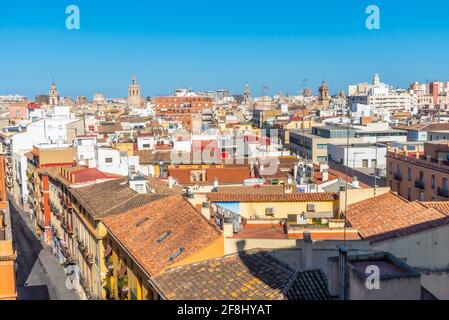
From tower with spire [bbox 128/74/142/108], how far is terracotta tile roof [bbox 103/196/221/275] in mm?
151893

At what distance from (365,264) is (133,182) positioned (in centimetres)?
1908

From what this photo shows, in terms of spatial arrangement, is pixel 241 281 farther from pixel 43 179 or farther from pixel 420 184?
pixel 43 179

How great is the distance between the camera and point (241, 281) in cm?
1570

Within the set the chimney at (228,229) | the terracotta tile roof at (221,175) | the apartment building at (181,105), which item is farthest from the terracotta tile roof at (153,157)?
the apartment building at (181,105)

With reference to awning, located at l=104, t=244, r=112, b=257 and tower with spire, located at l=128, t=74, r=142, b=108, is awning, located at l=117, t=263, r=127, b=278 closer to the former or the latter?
awning, located at l=104, t=244, r=112, b=257

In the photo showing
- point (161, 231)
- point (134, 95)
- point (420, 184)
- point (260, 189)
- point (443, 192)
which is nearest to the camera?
point (161, 231)

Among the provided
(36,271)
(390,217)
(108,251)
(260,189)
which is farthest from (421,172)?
(36,271)

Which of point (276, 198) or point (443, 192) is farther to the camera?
point (443, 192)

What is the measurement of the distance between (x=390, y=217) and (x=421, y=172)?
63.9 ft

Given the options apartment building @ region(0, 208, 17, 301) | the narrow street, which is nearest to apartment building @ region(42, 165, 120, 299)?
the narrow street

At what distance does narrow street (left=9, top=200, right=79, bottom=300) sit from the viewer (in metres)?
33.7

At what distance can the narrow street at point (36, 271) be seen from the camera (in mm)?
33688

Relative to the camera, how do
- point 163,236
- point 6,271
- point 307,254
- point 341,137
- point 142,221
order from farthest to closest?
point 341,137, point 142,221, point 6,271, point 163,236, point 307,254
